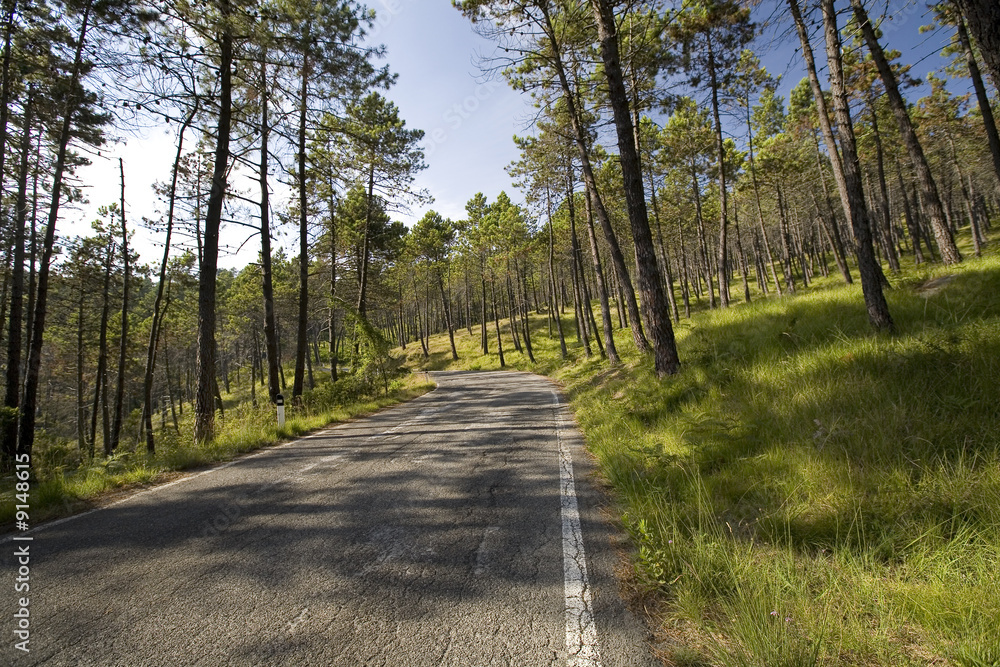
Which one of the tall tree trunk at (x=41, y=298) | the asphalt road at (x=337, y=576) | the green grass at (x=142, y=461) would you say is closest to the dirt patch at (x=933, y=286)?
the asphalt road at (x=337, y=576)

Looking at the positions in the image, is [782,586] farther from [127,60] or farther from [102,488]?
[127,60]

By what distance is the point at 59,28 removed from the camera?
23.9 ft

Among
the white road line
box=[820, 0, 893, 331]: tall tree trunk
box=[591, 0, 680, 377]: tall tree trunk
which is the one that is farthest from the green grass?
box=[820, 0, 893, 331]: tall tree trunk

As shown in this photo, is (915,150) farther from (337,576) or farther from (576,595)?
(337,576)

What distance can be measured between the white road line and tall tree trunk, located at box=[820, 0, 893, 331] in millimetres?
5856

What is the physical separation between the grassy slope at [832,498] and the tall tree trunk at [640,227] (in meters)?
1.51

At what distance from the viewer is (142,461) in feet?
21.4

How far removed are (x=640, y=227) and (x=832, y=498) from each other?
593 centimetres

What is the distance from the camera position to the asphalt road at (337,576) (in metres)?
2.07

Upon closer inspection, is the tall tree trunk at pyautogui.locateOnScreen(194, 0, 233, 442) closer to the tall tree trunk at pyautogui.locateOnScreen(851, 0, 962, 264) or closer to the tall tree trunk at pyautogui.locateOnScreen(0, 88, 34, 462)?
the tall tree trunk at pyautogui.locateOnScreen(0, 88, 34, 462)

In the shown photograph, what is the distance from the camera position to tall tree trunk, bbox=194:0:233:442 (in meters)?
8.59

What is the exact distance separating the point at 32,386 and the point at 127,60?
26.3ft

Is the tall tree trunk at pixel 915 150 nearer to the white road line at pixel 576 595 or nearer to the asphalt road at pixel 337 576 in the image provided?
the asphalt road at pixel 337 576

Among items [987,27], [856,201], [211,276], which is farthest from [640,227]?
[211,276]
